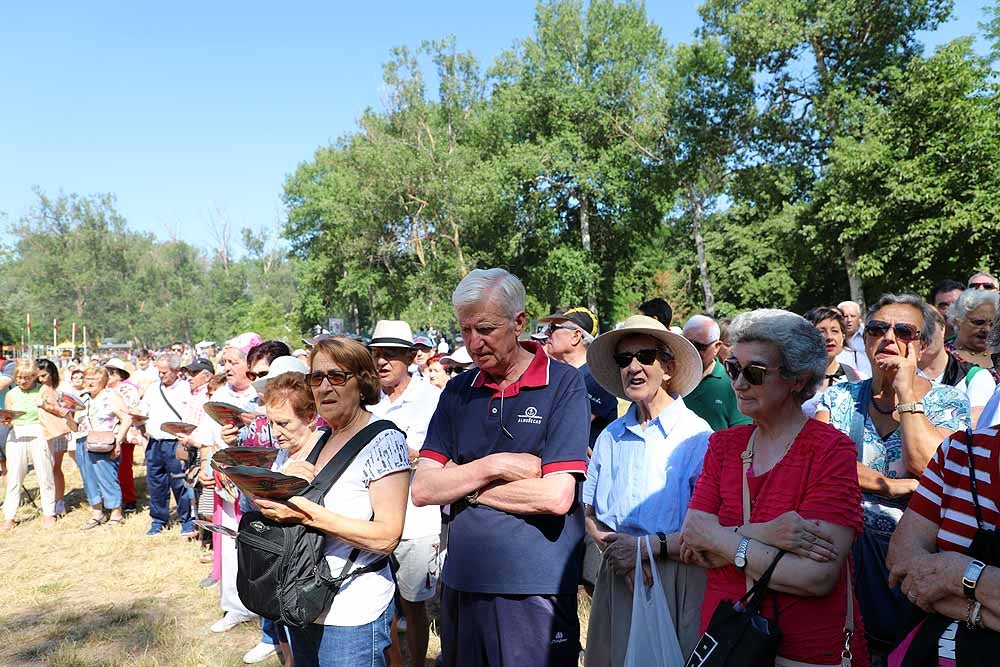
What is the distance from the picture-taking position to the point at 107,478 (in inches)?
331

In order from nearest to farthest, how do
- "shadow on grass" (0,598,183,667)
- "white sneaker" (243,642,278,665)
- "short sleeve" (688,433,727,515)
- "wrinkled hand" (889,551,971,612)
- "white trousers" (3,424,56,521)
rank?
"wrinkled hand" (889,551,971,612) → "short sleeve" (688,433,727,515) → "white sneaker" (243,642,278,665) → "shadow on grass" (0,598,183,667) → "white trousers" (3,424,56,521)

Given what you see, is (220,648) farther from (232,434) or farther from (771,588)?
(771,588)

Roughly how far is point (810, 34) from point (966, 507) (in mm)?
28650

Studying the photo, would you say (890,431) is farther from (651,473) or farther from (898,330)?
(651,473)

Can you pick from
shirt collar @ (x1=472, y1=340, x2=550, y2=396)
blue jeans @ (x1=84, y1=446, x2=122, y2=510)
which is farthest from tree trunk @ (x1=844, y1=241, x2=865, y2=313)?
shirt collar @ (x1=472, y1=340, x2=550, y2=396)

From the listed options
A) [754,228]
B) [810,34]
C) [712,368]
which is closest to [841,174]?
[810,34]

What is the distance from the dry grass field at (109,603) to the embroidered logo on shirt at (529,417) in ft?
8.58

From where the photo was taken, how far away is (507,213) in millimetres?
33375

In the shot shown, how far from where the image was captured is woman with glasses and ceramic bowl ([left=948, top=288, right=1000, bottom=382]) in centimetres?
378

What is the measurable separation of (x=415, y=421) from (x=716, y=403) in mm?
1978

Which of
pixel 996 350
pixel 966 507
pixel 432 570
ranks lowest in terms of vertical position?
pixel 432 570

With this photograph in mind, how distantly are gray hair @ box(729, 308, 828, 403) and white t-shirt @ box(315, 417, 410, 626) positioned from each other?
137 centimetres

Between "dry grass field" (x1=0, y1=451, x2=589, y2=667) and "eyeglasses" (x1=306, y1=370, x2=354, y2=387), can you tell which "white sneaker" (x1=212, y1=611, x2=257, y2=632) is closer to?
"dry grass field" (x1=0, y1=451, x2=589, y2=667)

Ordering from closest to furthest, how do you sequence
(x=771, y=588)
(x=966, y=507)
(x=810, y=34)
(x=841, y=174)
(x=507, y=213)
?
(x=966, y=507) < (x=771, y=588) < (x=841, y=174) < (x=810, y=34) < (x=507, y=213)
